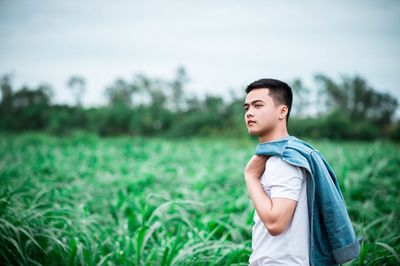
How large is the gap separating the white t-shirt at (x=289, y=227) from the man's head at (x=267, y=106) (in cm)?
14

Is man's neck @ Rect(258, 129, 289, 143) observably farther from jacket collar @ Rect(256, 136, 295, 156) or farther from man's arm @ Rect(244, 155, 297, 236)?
man's arm @ Rect(244, 155, 297, 236)

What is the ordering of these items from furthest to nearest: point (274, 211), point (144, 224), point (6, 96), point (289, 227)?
1. point (6, 96)
2. point (144, 224)
3. point (289, 227)
4. point (274, 211)

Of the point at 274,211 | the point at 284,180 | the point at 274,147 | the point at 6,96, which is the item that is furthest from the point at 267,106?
the point at 6,96

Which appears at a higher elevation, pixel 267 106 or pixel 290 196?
pixel 267 106

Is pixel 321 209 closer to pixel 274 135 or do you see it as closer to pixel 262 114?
pixel 274 135

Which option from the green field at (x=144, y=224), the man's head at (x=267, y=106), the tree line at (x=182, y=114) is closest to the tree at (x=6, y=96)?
the tree line at (x=182, y=114)

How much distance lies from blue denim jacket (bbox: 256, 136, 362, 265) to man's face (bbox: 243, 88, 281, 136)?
0.07 meters

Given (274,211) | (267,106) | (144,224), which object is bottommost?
(144,224)

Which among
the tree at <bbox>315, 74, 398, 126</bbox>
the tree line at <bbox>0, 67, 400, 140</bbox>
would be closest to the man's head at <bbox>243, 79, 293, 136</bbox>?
the tree line at <bbox>0, 67, 400, 140</bbox>

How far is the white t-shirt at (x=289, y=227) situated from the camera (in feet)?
3.49

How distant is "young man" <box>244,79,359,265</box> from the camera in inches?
41.9

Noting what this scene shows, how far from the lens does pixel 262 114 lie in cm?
115

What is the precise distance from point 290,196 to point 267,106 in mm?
366

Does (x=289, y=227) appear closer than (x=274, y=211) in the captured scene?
No
